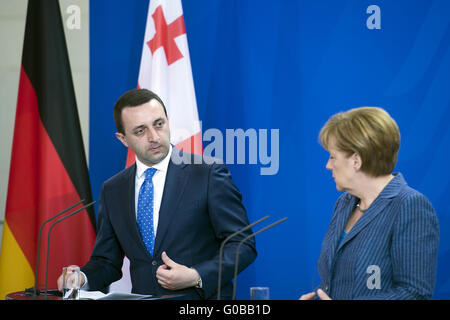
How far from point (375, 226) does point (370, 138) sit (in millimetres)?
313

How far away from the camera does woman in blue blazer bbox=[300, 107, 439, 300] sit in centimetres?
188

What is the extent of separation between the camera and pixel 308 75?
3.62 meters

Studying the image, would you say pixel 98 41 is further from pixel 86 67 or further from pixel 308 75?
pixel 308 75

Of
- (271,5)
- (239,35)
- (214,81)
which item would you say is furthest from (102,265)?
(271,5)

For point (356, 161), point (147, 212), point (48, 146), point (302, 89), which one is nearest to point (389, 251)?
point (356, 161)

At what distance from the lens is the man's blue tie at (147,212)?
2.63m

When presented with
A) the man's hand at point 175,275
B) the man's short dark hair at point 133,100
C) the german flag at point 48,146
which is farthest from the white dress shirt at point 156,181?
the german flag at point 48,146

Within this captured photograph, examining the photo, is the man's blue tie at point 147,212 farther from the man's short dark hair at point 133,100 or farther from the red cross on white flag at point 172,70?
the red cross on white flag at point 172,70

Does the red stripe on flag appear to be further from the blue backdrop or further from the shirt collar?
the shirt collar

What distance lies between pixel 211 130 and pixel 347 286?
1.82m

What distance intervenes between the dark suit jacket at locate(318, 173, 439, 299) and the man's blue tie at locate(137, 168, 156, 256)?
2.83 feet

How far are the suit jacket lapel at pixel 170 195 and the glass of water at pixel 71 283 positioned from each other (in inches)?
19.4

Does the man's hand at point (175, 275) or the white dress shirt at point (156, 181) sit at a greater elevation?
the white dress shirt at point (156, 181)
